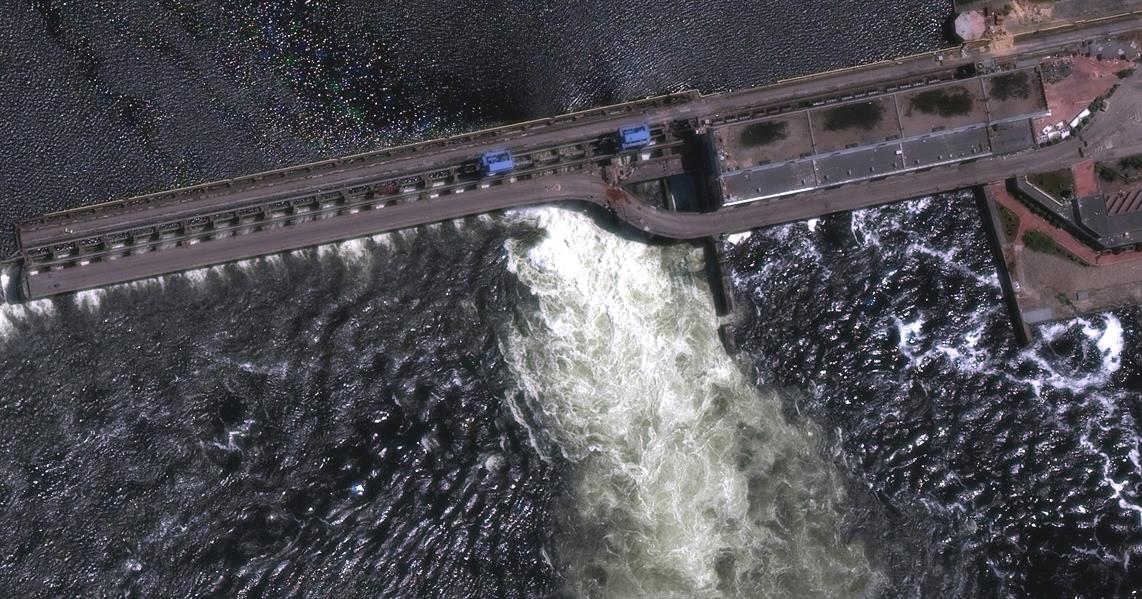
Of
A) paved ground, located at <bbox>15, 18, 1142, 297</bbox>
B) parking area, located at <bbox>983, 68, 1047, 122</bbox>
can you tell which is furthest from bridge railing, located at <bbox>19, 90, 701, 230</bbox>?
parking area, located at <bbox>983, 68, 1047, 122</bbox>

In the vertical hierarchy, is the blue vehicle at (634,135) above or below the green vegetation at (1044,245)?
above

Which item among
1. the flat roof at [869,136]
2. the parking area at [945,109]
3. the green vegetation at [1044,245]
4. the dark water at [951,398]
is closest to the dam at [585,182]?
the flat roof at [869,136]

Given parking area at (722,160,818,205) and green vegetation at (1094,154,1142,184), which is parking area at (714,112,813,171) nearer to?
parking area at (722,160,818,205)

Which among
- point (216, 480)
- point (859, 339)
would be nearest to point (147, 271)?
point (216, 480)

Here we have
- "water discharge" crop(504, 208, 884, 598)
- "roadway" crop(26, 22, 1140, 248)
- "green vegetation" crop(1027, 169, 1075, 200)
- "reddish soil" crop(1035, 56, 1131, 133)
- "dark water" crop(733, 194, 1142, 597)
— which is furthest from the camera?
"roadway" crop(26, 22, 1140, 248)

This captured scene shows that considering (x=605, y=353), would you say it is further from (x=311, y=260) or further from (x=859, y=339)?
(x=311, y=260)

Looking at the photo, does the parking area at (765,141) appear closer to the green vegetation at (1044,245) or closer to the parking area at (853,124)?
the parking area at (853,124)
